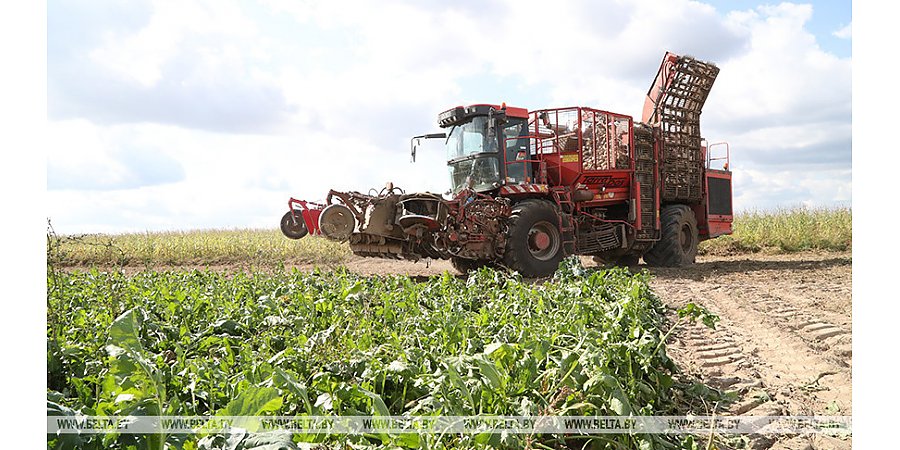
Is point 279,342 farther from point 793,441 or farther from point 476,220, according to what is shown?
point 476,220

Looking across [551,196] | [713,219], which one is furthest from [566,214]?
[713,219]

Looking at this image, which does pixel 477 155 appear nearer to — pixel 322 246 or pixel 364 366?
pixel 364 366

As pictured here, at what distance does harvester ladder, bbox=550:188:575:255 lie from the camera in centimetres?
1034

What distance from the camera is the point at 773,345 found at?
518cm

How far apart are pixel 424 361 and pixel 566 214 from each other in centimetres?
775

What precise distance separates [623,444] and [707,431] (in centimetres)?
53

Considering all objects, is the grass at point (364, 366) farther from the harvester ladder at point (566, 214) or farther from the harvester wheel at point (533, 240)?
the harvester ladder at point (566, 214)

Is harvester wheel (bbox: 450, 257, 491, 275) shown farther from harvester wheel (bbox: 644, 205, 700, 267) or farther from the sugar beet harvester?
harvester wheel (bbox: 644, 205, 700, 267)

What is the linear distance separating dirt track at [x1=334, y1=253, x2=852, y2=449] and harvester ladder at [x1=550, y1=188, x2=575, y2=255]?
1.48 metres

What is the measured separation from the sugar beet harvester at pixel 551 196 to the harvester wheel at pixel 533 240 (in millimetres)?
18

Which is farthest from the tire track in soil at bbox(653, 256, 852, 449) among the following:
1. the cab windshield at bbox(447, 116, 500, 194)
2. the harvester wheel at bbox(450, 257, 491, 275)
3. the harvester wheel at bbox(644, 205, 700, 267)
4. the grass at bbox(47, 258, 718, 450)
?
the harvester wheel at bbox(644, 205, 700, 267)

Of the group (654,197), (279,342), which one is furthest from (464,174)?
(279,342)

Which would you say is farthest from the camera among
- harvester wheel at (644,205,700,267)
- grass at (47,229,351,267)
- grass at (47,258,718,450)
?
grass at (47,229,351,267)

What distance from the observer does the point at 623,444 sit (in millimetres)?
2518
